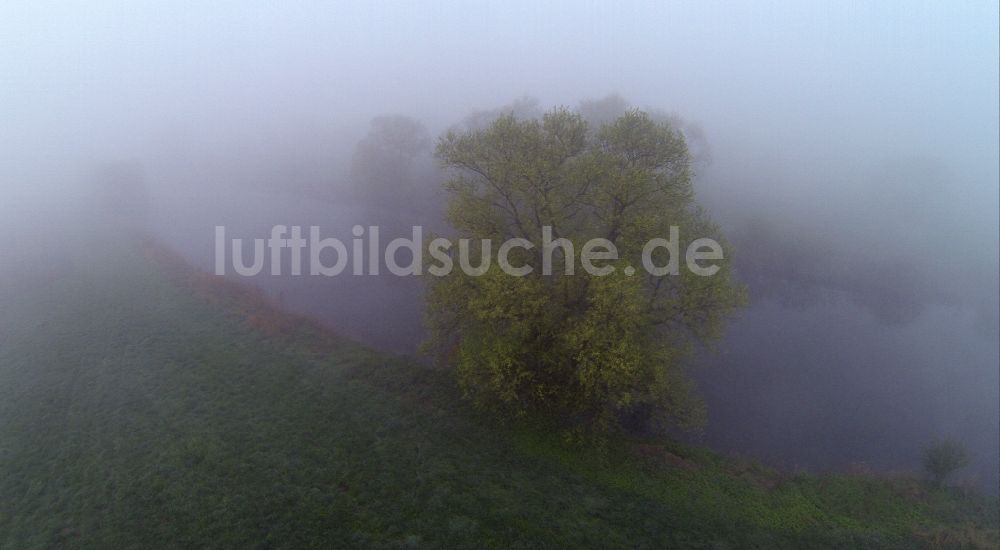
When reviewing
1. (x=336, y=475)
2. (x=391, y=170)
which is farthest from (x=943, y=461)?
(x=391, y=170)

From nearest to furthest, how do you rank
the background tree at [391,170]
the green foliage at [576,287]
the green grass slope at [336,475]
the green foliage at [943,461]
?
Answer: the green grass slope at [336,475], the green foliage at [576,287], the green foliage at [943,461], the background tree at [391,170]

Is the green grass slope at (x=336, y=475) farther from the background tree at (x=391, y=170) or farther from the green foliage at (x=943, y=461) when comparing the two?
the background tree at (x=391, y=170)

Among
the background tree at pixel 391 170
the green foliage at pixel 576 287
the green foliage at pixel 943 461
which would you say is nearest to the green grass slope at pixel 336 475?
the green foliage at pixel 943 461

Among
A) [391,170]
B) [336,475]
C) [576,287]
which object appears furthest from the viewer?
[391,170]

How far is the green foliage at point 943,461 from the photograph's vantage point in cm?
1805

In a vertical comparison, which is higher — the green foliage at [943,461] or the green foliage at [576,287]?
the green foliage at [576,287]

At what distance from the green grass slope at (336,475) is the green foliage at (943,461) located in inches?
28.0

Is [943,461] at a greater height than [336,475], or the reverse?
[336,475]

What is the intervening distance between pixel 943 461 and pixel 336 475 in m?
22.6

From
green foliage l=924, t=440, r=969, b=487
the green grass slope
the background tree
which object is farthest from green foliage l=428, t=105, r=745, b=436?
the background tree

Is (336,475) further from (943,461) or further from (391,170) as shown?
(391,170)

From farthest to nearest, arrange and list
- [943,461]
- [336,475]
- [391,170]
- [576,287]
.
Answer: [391,170] < [943,461] < [576,287] < [336,475]

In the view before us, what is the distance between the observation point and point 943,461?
18109mm

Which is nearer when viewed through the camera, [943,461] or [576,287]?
[576,287]
